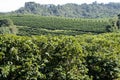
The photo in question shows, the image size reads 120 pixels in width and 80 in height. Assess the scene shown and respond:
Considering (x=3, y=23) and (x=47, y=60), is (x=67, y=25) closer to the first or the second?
(x=3, y=23)

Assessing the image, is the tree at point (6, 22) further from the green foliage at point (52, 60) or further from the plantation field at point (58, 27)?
the green foliage at point (52, 60)

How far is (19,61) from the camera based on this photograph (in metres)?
40.8

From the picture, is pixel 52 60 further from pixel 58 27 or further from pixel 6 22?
pixel 6 22

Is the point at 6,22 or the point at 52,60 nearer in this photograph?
the point at 52,60

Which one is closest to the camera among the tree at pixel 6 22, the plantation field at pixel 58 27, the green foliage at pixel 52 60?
the green foliage at pixel 52 60

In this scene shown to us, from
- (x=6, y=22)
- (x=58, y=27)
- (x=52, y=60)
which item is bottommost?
(x=58, y=27)

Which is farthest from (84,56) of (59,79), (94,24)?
(94,24)

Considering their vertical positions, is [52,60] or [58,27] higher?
[52,60]

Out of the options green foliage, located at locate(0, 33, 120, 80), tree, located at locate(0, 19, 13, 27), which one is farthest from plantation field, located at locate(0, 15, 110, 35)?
green foliage, located at locate(0, 33, 120, 80)

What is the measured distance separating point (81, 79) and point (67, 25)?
106006 millimetres

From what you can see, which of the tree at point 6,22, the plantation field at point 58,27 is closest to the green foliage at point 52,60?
the plantation field at point 58,27

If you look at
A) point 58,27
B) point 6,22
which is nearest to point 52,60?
point 58,27

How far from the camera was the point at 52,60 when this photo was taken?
140ft

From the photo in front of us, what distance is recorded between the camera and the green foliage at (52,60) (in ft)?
133
